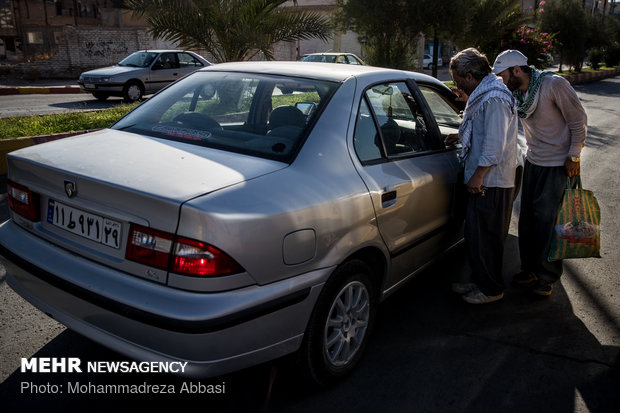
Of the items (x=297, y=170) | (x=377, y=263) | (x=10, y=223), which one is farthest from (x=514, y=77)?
(x=10, y=223)

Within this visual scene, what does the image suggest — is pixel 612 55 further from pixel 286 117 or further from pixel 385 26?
pixel 286 117

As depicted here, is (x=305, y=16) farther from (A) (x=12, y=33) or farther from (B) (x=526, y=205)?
(A) (x=12, y=33)

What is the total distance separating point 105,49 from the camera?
25141 millimetres

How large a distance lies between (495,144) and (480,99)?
0.30 meters

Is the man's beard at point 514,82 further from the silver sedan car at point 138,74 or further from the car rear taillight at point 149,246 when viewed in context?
the silver sedan car at point 138,74

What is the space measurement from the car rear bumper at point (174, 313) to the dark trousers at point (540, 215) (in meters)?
2.13

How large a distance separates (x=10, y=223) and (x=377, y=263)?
6.36 feet

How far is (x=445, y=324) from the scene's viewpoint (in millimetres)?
3486

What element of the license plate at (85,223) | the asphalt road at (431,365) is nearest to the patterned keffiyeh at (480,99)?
the asphalt road at (431,365)

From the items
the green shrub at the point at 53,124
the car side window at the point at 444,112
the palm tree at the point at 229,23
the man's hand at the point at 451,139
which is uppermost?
the palm tree at the point at 229,23

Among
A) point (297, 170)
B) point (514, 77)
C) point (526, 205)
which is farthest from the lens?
point (526, 205)

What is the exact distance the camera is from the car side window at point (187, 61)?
1691 centimetres

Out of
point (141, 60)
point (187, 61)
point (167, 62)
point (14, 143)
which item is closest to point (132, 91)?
point (141, 60)

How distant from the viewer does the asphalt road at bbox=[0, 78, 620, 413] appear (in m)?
2.64
